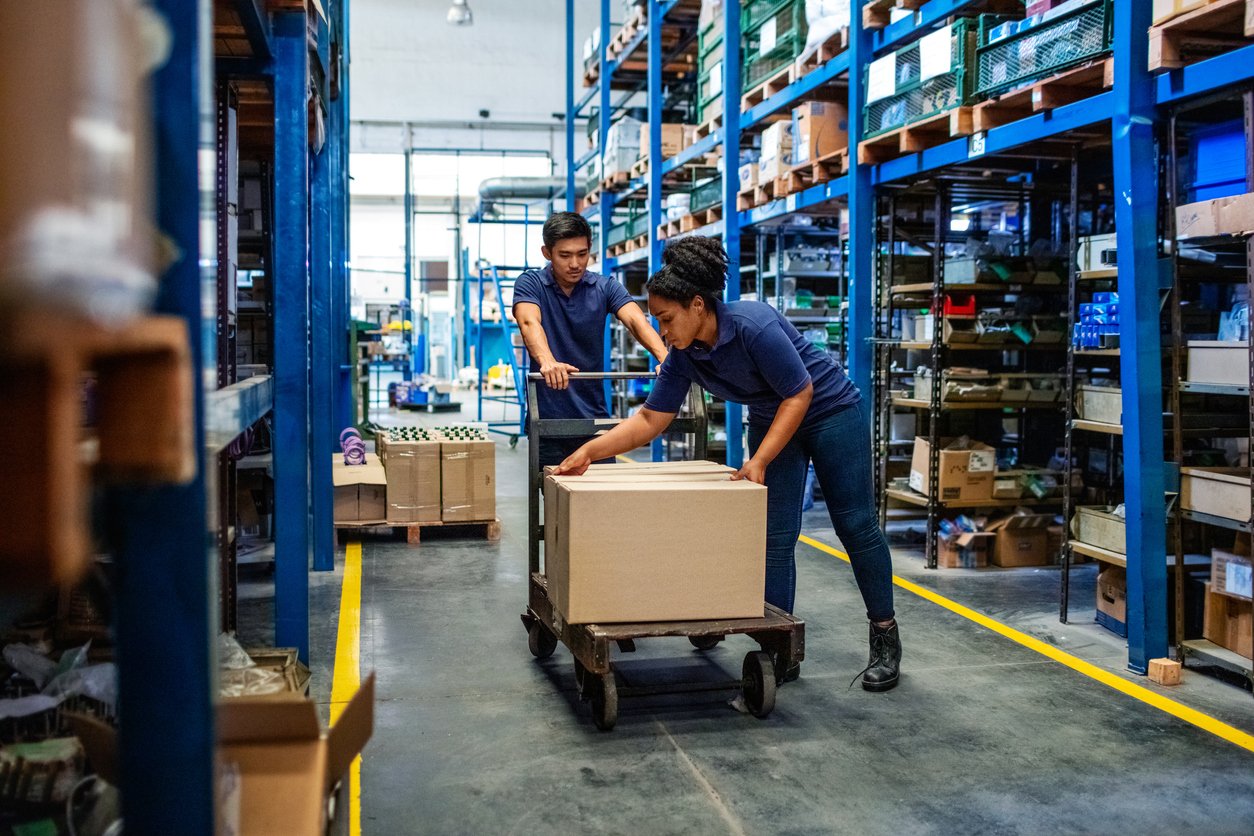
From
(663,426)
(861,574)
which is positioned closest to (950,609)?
(861,574)

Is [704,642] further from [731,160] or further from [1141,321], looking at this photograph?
[731,160]

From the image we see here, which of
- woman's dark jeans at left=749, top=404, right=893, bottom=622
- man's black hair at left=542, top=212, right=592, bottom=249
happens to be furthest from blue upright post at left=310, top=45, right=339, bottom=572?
woman's dark jeans at left=749, top=404, right=893, bottom=622

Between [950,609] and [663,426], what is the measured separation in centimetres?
248

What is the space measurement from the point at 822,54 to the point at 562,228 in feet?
11.7

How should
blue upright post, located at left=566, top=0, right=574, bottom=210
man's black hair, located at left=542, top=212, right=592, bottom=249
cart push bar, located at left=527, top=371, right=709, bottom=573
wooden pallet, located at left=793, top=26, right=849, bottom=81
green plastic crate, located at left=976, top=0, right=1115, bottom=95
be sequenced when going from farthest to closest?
blue upright post, located at left=566, top=0, right=574, bottom=210
wooden pallet, located at left=793, top=26, right=849, bottom=81
man's black hair, located at left=542, top=212, right=592, bottom=249
green plastic crate, located at left=976, top=0, right=1115, bottom=95
cart push bar, located at left=527, top=371, right=709, bottom=573

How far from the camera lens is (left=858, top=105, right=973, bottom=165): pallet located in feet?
19.5

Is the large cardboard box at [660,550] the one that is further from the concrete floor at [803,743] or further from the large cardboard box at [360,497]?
the large cardboard box at [360,497]

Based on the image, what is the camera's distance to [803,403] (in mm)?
4117

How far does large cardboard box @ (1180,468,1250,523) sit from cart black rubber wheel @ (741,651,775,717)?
2.14 m

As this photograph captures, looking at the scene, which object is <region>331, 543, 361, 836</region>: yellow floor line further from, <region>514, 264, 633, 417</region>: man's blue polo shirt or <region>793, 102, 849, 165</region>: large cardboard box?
<region>793, 102, 849, 165</region>: large cardboard box

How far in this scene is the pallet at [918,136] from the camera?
19.5 ft

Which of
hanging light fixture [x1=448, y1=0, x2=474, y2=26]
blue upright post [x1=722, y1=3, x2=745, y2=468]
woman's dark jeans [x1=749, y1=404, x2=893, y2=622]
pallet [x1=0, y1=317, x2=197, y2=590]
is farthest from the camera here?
hanging light fixture [x1=448, y1=0, x2=474, y2=26]

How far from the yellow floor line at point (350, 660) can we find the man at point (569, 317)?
131cm

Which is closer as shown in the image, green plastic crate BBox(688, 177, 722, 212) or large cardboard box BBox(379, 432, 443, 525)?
large cardboard box BBox(379, 432, 443, 525)
